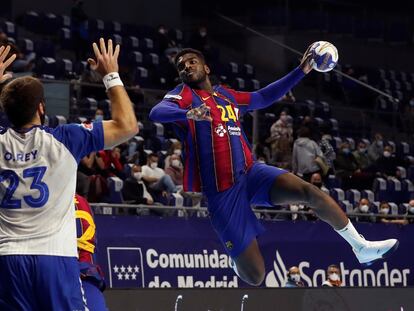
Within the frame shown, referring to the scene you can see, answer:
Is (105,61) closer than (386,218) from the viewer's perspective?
Yes

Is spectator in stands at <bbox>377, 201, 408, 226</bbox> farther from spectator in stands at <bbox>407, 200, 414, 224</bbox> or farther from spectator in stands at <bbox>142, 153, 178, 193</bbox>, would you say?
spectator in stands at <bbox>142, 153, 178, 193</bbox>

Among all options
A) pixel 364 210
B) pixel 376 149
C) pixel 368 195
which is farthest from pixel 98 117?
pixel 376 149

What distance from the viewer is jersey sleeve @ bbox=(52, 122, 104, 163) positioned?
5340 mm

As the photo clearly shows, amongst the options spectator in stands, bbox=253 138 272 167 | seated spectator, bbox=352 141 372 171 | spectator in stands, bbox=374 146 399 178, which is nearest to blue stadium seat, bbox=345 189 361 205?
seated spectator, bbox=352 141 372 171

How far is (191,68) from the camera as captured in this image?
29.2 ft

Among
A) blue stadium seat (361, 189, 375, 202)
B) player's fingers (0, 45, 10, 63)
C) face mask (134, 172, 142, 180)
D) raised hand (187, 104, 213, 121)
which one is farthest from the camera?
blue stadium seat (361, 189, 375, 202)

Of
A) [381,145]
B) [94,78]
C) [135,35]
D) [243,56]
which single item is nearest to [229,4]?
[243,56]

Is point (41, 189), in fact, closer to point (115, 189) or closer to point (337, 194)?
point (115, 189)

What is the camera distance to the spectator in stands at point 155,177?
15953 mm

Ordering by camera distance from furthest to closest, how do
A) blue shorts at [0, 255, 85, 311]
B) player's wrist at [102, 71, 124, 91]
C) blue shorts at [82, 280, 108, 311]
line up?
blue shorts at [82, 280, 108, 311] → player's wrist at [102, 71, 124, 91] → blue shorts at [0, 255, 85, 311]

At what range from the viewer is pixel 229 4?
29922 mm

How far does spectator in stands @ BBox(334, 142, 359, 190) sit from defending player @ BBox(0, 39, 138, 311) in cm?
1451

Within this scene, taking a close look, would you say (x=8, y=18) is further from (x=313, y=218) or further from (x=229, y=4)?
(x=313, y=218)

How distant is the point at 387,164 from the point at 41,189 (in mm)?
16258
